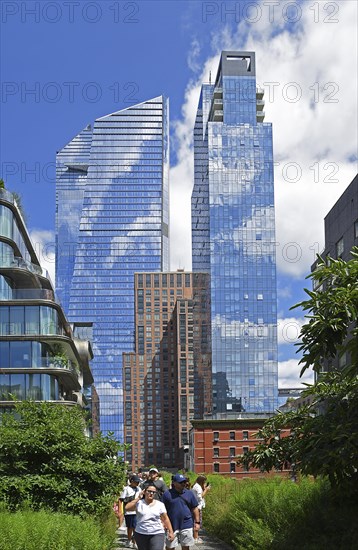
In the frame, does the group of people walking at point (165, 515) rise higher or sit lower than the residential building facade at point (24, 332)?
lower

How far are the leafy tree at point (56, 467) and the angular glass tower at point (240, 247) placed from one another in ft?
519

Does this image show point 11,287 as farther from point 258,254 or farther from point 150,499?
point 258,254

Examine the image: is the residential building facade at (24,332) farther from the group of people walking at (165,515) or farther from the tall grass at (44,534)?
the tall grass at (44,534)

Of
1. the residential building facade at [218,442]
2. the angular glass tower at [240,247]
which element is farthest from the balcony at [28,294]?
the angular glass tower at [240,247]

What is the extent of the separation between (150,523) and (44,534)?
5.52 ft

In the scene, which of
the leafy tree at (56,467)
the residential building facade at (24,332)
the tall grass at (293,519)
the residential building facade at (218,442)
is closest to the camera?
the tall grass at (293,519)

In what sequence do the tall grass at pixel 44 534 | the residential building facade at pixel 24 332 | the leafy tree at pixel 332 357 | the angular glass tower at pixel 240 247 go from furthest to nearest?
the angular glass tower at pixel 240 247
the residential building facade at pixel 24 332
the leafy tree at pixel 332 357
the tall grass at pixel 44 534

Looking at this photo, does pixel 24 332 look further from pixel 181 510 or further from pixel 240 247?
pixel 240 247

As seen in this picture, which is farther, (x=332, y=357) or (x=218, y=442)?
(x=218, y=442)

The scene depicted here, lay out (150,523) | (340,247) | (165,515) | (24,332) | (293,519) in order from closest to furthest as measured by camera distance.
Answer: (150,523) → (165,515) → (293,519) → (24,332) → (340,247)

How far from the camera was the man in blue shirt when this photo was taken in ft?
50.3

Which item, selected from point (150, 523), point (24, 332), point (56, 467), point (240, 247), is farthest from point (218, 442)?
point (150, 523)

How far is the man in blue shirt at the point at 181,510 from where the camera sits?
15.3 m

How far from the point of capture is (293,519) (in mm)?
16297
